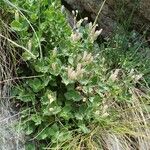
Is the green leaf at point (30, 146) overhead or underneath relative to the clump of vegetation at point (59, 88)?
underneath

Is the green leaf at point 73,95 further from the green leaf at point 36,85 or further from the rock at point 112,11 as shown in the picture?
the rock at point 112,11

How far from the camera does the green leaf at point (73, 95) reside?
245 centimetres

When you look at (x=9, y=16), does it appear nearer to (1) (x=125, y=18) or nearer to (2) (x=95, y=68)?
(2) (x=95, y=68)

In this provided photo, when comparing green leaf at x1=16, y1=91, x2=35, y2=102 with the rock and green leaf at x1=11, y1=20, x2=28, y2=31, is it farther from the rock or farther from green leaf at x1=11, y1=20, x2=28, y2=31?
the rock

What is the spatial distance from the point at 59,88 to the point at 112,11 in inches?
38.1

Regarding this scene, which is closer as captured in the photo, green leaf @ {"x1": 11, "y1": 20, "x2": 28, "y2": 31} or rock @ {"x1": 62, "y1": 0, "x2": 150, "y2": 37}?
green leaf @ {"x1": 11, "y1": 20, "x2": 28, "y2": 31}

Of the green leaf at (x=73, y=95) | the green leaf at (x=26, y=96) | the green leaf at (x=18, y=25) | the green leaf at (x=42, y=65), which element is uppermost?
the green leaf at (x=18, y=25)

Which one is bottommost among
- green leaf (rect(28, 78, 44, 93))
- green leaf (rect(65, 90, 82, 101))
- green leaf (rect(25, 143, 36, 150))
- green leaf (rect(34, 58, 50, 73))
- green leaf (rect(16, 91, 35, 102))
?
green leaf (rect(25, 143, 36, 150))

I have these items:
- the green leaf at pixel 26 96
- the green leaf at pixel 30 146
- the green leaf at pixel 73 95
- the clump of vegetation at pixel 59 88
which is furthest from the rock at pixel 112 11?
the green leaf at pixel 30 146

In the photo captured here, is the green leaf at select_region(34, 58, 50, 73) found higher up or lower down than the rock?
lower down

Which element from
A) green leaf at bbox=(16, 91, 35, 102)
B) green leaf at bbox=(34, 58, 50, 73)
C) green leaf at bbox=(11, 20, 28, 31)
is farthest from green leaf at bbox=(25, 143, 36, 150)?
green leaf at bbox=(11, 20, 28, 31)

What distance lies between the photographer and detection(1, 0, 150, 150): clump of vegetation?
2420mm

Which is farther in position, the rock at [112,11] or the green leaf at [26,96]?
the rock at [112,11]

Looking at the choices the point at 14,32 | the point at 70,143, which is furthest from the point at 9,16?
the point at 70,143
